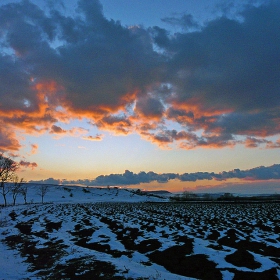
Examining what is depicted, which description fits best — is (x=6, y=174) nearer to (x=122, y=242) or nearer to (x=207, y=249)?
(x=122, y=242)

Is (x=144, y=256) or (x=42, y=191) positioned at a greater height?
(x=144, y=256)

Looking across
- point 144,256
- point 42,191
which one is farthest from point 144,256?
point 42,191

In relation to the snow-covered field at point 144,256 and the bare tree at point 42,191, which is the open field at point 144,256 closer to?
the snow-covered field at point 144,256

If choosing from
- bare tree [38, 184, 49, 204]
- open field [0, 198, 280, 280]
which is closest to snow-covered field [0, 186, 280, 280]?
open field [0, 198, 280, 280]

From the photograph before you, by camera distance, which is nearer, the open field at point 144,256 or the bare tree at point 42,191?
the open field at point 144,256

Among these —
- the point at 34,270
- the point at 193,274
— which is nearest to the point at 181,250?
Result: the point at 193,274

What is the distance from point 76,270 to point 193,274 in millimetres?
4598

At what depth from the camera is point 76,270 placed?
346 inches

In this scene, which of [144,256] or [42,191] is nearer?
[144,256]

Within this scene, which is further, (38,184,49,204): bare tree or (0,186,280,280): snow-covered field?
(38,184,49,204): bare tree

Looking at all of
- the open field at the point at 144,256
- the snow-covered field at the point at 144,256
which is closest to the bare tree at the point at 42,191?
the snow-covered field at the point at 144,256

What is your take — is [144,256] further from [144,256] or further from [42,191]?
[42,191]

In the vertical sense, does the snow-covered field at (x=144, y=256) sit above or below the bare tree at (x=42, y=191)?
above

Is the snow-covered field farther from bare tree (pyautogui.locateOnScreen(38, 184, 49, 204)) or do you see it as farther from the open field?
bare tree (pyautogui.locateOnScreen(38, 184, 49, 204))
